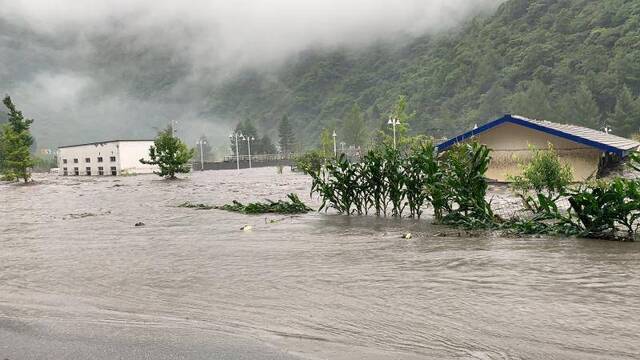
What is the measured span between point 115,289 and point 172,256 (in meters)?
2.82

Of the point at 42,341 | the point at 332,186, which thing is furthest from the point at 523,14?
the point at 42,341

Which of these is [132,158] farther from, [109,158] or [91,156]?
[91,156]

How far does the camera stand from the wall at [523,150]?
2683 cm

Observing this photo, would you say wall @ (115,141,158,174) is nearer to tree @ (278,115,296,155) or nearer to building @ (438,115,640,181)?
building @ (438,115,640,181)

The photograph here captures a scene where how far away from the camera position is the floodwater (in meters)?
4.83

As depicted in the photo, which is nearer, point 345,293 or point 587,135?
point 345,293

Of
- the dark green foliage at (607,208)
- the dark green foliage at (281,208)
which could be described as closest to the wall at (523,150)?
the dark green foliage at (281,208)

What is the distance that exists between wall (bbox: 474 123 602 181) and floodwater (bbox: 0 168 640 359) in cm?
1782

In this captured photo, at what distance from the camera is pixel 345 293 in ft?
22.2

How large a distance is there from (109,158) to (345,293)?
10082 centimetres

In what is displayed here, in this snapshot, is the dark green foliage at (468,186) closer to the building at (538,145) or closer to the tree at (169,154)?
the building at (538,145)

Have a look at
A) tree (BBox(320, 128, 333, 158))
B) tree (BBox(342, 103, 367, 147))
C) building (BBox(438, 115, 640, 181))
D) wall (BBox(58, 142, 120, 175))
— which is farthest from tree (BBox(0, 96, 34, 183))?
tree (BBox(342, 103, 367, 147))

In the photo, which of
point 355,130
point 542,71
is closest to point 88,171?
point 355,130

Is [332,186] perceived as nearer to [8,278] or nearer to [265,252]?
[265,252]
